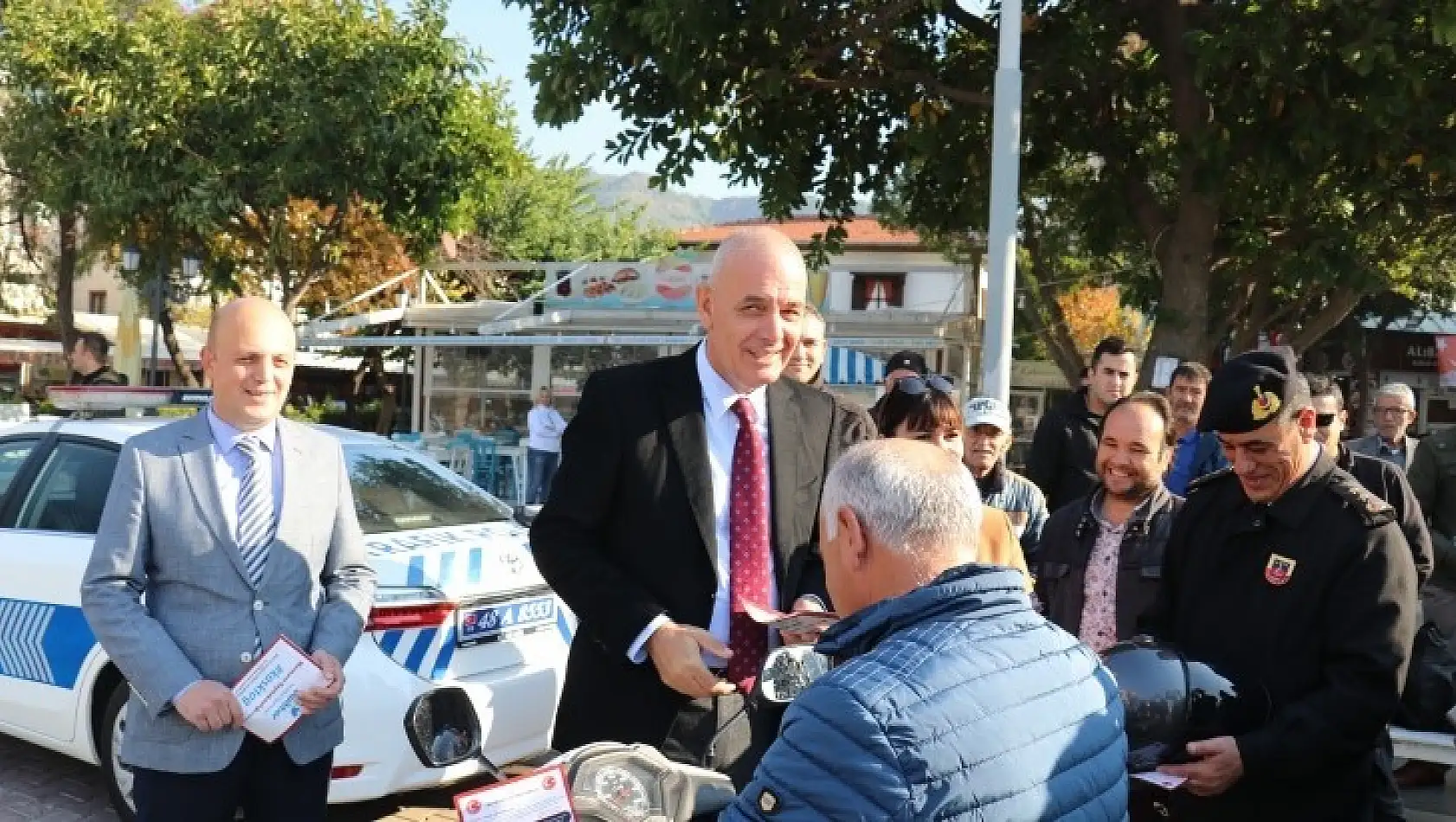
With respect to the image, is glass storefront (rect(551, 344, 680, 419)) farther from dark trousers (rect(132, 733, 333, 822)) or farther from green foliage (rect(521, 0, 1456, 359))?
dark trousers (rect(132, 733, 333, 822))

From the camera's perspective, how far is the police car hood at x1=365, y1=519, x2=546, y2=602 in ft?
15.7

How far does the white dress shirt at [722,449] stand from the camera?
262 cm

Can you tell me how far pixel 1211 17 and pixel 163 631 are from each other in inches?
366

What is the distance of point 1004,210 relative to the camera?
25.9 ft

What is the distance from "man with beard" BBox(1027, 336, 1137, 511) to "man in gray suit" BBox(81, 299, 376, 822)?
13.4ft

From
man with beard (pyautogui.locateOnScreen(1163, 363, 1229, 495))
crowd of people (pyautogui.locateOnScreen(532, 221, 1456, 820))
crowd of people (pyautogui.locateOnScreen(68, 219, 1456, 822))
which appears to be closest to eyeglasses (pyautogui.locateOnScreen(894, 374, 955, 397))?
crowd of people (pyautogui.locateOnScreen(68, 219, 1456, 822))

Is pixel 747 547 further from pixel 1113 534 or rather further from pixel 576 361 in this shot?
pixel 576 361

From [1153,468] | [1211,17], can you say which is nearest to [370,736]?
[1153,468]

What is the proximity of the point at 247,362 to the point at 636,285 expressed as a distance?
15951 millimetres

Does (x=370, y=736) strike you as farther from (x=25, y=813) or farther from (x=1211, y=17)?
(x=1211, y=17)

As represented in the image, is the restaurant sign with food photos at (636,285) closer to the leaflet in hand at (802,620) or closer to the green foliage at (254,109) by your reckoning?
the green foliage at (254,109)

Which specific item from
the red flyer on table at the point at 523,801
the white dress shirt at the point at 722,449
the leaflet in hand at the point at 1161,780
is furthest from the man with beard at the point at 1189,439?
the red flyer on table at the point at 523,801

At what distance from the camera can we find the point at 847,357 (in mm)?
14516

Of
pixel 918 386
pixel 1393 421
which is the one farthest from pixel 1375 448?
pixel 918 386
